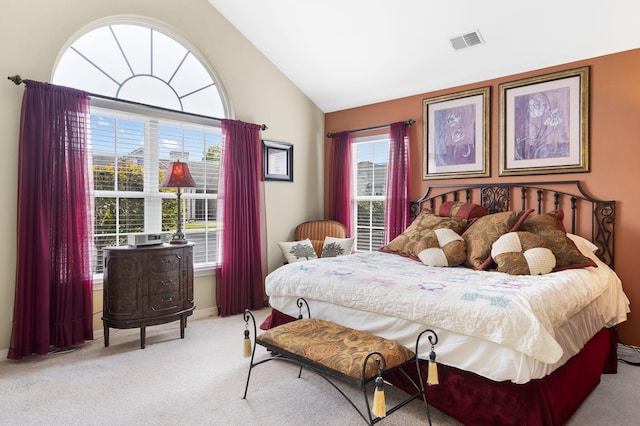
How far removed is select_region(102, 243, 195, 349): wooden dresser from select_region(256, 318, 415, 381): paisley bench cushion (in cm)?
144

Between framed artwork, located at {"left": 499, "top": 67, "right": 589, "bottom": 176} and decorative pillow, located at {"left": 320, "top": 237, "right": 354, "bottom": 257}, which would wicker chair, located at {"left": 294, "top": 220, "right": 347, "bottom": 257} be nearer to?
decorative pillow, located at {"left": 320, "top": 237, "right": 354, "bottom": 257}

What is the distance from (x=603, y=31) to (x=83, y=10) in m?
4.19

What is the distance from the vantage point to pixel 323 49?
4250mm

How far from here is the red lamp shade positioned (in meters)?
3.50

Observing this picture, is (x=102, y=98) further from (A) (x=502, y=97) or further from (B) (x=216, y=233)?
(A) (x=502, y=97)

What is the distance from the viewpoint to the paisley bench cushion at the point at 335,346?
1898mm

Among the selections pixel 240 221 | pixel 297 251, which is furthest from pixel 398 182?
pixel 240 221

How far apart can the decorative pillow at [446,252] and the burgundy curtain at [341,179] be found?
1.88 meters

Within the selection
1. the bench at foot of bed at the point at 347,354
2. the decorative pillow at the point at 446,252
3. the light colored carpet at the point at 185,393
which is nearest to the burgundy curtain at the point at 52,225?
the light colored carpet at the point at 185,393

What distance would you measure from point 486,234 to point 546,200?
896 millimetres

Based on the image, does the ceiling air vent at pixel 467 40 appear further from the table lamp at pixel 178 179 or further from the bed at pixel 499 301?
the table lamp at pixel 178 179

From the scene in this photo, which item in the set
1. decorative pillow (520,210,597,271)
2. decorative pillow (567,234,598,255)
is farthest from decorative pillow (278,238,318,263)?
decorative pillow (567,234,598,255)

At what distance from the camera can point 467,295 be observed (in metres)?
2.07

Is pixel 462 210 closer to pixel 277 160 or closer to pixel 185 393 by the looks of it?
pixel 277 160
